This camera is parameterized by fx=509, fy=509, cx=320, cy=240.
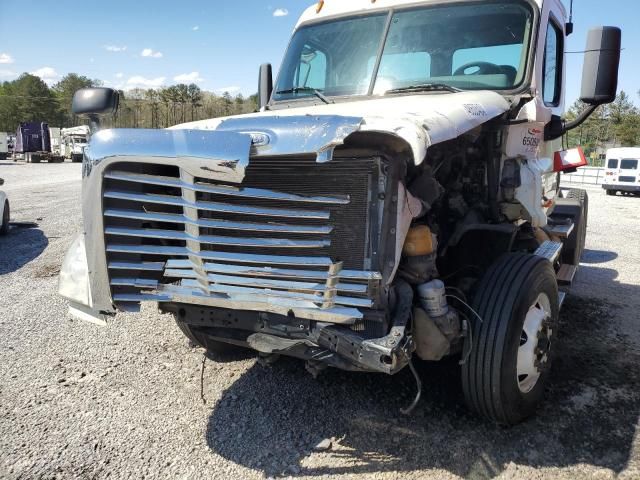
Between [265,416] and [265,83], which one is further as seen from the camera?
[265,83]

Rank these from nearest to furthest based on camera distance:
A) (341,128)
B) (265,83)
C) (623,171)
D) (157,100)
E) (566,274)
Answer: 1. (341,128)
2. (265,83)
3. (566,274)
4. (623,171)
5. (157,100)

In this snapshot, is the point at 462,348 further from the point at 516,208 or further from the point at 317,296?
the point at 516,208

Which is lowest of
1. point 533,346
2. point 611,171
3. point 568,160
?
point 533,346

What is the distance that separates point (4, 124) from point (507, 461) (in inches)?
3334

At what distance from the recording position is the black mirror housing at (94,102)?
264 cm

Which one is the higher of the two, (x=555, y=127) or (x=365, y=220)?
(x=555, y=127)

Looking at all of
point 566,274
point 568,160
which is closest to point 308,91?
point 568,160

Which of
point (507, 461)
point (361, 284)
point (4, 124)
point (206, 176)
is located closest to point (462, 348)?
point (507, 461)

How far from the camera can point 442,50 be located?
3.78 metres

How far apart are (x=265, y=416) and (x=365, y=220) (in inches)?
59.7

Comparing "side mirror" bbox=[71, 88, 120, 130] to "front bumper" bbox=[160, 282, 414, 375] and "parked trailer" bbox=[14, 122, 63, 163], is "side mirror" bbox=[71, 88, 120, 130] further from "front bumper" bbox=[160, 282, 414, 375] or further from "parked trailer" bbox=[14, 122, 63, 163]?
"parked trailer" bbox=[14, 122, 63, 163]

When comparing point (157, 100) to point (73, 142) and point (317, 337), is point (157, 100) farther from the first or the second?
point (317, 337)

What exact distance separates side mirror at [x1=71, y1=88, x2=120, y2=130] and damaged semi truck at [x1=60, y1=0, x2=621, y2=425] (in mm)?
15

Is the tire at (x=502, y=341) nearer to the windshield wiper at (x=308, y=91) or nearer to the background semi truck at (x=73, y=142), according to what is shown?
the windshield wiper at (x=308, y=91)
